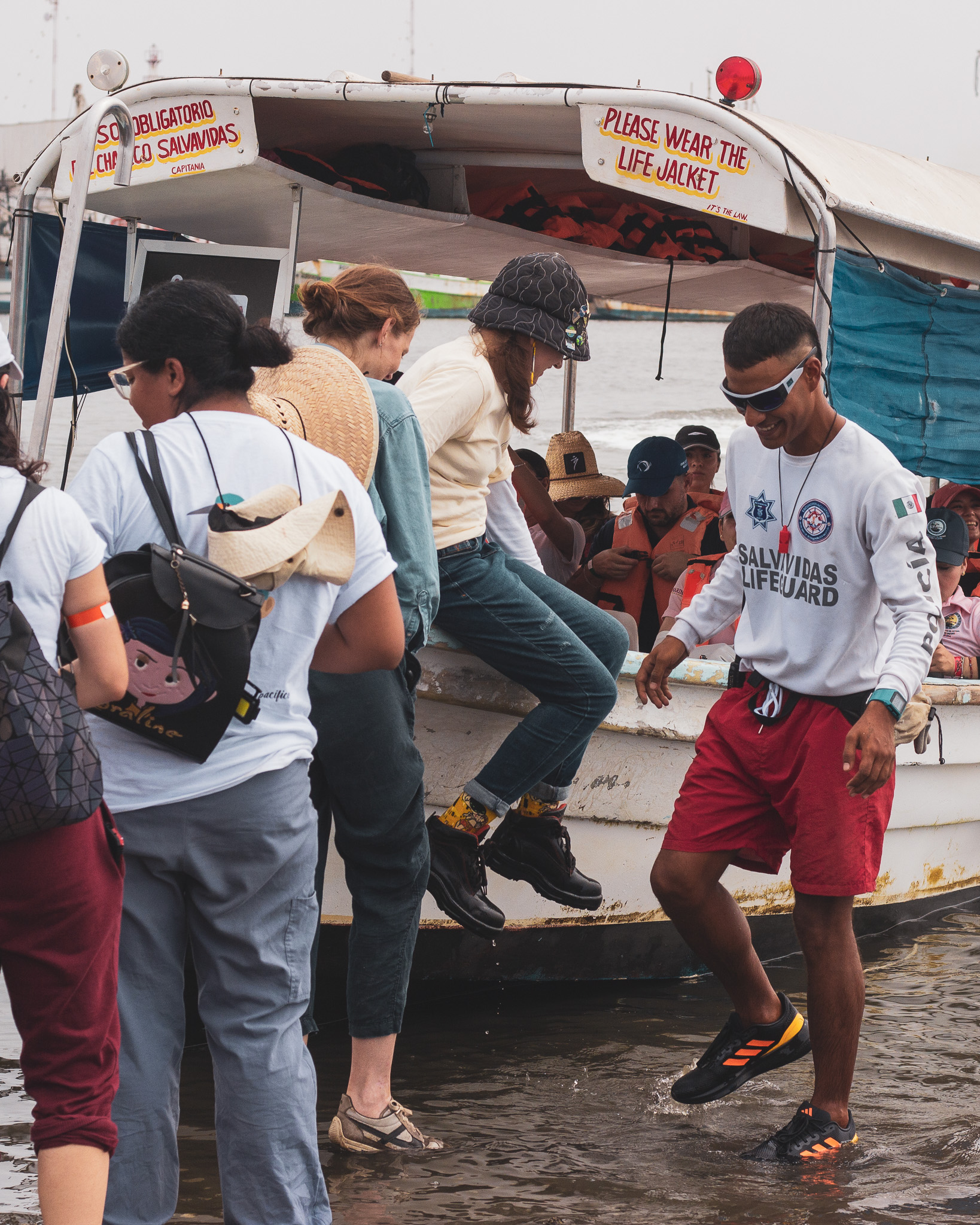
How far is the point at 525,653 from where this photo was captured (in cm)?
399

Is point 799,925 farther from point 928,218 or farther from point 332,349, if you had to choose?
point 928,218

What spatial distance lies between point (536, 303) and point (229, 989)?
6.96ft

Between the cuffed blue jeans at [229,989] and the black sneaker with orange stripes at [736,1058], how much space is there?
1.49 m

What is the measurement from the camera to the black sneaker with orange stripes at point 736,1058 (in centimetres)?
372

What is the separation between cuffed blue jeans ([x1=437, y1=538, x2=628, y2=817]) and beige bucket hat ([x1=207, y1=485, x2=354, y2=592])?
4.61 feet

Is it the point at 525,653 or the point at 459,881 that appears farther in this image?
the point at 459,881

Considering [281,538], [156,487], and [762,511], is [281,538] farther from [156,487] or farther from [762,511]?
[762,511]

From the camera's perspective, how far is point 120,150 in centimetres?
400

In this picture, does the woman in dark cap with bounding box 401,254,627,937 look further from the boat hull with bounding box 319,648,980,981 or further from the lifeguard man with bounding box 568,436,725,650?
the lifeguard man with bounding box 568,436,725,650

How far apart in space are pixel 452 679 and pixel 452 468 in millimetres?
712

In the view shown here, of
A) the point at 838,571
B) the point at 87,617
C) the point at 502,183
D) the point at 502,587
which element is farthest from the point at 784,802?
the point at 502,183

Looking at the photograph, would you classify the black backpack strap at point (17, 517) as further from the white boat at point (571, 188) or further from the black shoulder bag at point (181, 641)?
the white boat at point (571, 188)

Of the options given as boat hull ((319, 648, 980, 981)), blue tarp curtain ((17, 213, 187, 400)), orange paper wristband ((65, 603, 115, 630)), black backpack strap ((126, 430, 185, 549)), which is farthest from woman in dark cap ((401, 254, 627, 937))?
blue tarp curtain ((17, 213, 187, 400))

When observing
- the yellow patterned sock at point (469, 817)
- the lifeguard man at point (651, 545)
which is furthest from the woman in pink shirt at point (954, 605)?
the yellow patterned sock at point (469, 817)
